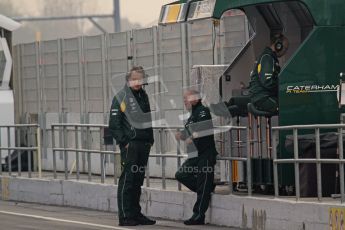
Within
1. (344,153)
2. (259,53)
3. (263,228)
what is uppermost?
(259,53)

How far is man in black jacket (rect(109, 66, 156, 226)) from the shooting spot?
16.3 m

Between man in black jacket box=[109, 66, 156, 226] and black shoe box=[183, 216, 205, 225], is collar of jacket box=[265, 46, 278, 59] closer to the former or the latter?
man in black jacket box=[109, 66, 156, 226]

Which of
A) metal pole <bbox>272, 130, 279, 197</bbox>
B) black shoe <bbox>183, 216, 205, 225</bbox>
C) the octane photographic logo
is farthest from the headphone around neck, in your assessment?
black shoe <bbox>183, 216, 205, 225</bbox>

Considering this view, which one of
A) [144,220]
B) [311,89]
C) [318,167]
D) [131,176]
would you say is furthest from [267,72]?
[144,220]

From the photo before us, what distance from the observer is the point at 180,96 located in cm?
→ 2064

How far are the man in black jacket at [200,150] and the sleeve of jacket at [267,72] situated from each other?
34.7 inches

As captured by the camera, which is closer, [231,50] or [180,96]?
[231,50]

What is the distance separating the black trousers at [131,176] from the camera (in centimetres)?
1634

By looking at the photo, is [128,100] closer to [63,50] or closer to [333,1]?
[333,1]

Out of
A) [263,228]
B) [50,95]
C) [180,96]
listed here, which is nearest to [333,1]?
[263,228]

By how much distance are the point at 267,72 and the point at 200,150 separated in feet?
4.64

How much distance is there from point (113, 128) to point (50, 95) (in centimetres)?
933

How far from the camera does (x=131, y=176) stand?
16.5 metres

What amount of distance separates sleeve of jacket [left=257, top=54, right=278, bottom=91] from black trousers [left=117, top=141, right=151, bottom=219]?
1.97 meters
